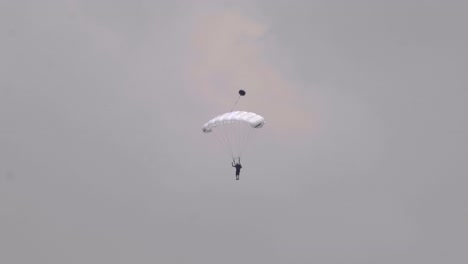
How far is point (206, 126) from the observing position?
7131 cm

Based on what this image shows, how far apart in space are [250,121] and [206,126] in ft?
14.7

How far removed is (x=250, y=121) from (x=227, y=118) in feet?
6.98

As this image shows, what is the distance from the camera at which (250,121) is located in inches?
2709

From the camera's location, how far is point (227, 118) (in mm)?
69750

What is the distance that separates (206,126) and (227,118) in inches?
97.1
